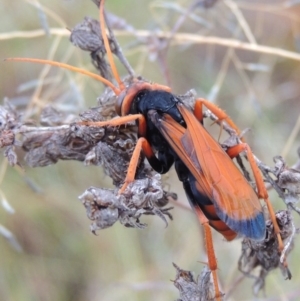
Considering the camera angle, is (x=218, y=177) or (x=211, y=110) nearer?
(x=218, y=177)

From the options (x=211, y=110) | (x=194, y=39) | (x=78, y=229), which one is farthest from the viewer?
(x=78, y=229)

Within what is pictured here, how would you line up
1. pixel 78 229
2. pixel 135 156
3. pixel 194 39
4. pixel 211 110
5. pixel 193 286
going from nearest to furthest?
pixel 193 286, pixel 135 156, pixel 211 110, pixel 194 39, pixel 78 229

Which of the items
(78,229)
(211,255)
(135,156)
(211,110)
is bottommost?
(211,255)

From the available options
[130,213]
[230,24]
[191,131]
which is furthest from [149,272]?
[130,213]

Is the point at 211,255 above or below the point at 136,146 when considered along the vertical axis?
below

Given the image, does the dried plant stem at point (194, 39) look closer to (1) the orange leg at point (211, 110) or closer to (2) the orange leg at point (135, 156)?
(1) the orange leg at point (211, 110)

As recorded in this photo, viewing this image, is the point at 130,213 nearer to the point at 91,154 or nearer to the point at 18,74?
the point at 91,154

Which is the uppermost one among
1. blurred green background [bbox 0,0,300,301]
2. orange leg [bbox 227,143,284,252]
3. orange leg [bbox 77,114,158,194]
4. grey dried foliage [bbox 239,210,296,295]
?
blurred green background [bbox 0,0,300,301]

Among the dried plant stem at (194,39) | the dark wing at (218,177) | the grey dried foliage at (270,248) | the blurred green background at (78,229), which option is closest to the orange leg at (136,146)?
the dark wing at (218,177)

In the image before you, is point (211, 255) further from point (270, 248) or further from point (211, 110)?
point (211, 110)

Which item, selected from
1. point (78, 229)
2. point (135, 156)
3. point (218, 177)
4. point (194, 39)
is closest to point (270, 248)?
point (218, 177)

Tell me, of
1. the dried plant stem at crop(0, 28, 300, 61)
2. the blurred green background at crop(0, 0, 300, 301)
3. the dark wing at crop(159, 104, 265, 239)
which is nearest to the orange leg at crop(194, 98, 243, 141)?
the dark wing at crop(159, 104, 265, 239)

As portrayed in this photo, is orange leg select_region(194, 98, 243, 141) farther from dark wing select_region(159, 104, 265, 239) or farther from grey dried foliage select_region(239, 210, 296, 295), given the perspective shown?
grey dried foliage select_region(239, 210, 296, 295)
